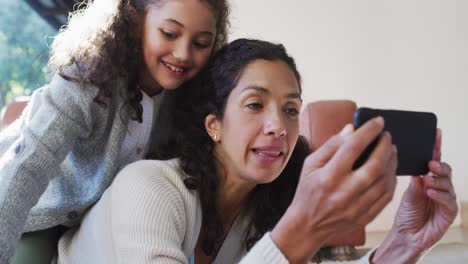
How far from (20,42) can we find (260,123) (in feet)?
8.71

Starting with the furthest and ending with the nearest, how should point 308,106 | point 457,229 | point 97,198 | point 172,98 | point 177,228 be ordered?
point 457,229 → point 308,106 → point 172,98 → point 97,198 → point 177,228

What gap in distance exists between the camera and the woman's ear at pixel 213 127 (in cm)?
100

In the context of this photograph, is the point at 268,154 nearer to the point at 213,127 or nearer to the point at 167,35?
the point at 213,127

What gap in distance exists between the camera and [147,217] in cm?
75

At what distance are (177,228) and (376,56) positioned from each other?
7.74 ft

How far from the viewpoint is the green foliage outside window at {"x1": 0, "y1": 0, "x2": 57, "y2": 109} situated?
3.04m

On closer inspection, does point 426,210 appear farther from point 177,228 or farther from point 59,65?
point 59,65

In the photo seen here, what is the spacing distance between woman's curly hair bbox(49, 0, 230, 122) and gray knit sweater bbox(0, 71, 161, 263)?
0.08ft

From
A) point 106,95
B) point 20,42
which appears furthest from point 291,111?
point 20,42

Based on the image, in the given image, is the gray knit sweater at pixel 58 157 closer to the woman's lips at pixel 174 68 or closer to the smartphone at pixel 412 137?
the woman's lips at pixel 174 68

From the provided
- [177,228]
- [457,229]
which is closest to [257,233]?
[177,228]

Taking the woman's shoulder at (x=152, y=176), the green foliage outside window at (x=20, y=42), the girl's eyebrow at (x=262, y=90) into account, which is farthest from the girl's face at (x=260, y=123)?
the green foliage outside window at (x=20, y=42)

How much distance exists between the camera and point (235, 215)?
1065 mm

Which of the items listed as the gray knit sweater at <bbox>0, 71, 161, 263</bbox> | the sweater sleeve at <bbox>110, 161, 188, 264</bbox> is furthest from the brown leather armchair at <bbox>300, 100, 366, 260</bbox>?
the sweater sleeve at <bbox>110, 161, 188, 264</bbox>
